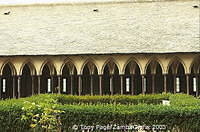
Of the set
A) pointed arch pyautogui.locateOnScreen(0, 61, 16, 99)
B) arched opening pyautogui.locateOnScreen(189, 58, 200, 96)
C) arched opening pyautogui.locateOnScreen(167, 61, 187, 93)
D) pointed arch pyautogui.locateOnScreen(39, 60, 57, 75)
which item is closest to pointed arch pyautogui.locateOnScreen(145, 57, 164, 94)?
arched opening pyautogui.locateOnScreen(167, 61, 187, 93)

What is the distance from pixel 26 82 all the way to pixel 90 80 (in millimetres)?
4286

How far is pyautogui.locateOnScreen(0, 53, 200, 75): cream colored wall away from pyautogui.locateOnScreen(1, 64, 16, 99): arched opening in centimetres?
192

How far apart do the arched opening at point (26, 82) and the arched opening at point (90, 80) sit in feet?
11.7

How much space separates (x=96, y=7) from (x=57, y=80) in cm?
602

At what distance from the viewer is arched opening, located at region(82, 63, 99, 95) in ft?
110

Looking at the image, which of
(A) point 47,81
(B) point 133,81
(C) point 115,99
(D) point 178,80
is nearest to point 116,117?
(C) point 115,99

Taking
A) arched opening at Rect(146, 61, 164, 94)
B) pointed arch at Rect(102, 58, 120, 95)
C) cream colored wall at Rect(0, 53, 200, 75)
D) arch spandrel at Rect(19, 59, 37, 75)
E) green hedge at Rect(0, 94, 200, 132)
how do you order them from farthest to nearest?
pointed arch at Rect(102, 58, 120, 95) → arched opening at Rect(146, 61, 164, 94) → arch spandrel at Rect(19, 59, 37, 75) → cream colored wall at Rect(0, 53, 200, 75) → green hedge at Rect(0, 94, 200, 132)

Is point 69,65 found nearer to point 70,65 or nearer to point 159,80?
point 70,65

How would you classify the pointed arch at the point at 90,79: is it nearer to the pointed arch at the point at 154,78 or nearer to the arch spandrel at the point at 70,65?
the arch spandrel at the point at 70,65

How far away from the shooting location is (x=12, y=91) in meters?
35.5

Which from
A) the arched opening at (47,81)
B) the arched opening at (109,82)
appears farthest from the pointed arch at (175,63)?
the arched opening at (47,81)

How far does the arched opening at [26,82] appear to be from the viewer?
1387 inches

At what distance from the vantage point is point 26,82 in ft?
117

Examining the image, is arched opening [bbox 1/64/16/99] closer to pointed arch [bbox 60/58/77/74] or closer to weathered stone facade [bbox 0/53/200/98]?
weathered stone facade [bbox 0/53/200/98]
